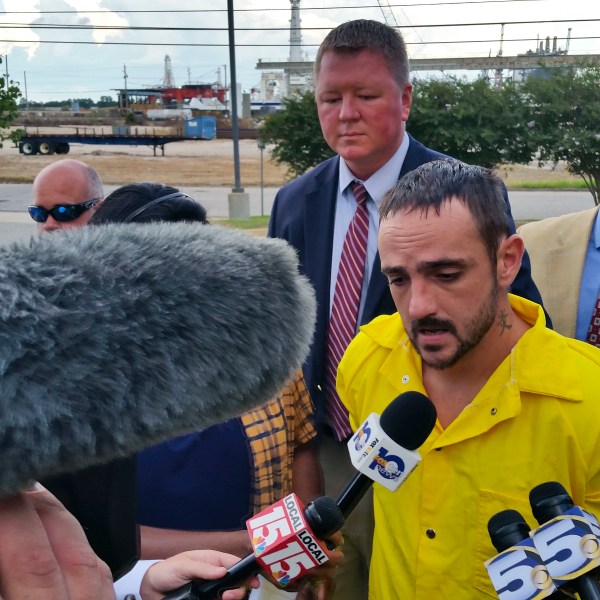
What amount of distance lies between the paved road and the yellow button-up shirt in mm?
14478

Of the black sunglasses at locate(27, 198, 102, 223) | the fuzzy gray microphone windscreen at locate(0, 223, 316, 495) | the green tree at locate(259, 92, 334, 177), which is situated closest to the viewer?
the fuzzy gray microphone windscreen at locate(0, 223, 316, 495)

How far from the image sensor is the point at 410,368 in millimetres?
2006

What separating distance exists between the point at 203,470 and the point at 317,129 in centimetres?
1517

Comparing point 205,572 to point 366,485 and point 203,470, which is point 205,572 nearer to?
point 366,485

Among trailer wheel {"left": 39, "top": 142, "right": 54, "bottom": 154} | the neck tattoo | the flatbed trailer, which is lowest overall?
trailer wheel {"left": 39, "top": 142, "right": 54, "bottom": 154}

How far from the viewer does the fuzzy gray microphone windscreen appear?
69cm

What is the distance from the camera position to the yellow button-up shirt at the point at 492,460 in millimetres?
1767

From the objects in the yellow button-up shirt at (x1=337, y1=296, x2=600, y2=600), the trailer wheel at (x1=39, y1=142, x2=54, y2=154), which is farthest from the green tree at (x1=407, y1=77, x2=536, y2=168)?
the trailer wheel at (x1=39, y1=142, x2=54, y2=154)

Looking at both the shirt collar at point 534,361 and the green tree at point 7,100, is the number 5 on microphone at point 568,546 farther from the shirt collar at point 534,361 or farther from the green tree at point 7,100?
the green tree at point 7,100

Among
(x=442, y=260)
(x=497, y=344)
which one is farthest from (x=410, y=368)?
(x=442, y=260)

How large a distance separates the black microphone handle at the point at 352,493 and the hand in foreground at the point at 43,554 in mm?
590

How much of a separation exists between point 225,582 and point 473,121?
672 inches

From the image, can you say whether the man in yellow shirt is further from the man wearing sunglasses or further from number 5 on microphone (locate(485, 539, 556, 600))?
the man wearing sunglasses

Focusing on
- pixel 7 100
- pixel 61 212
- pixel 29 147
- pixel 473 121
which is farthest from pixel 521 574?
pixel 29 147
